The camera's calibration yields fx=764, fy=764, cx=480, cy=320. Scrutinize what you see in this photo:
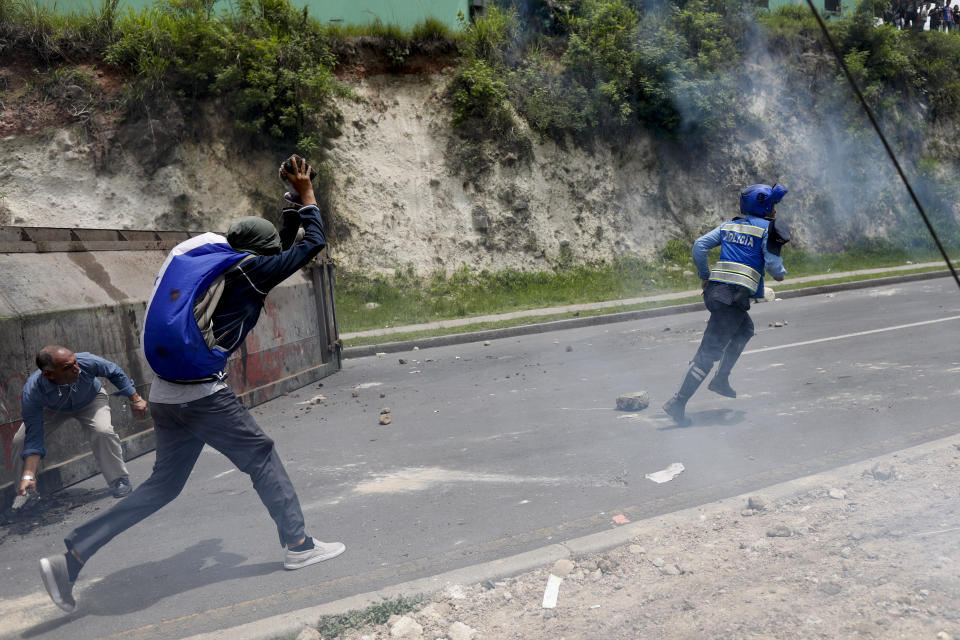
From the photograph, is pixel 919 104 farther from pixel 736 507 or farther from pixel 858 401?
pixel 736 507

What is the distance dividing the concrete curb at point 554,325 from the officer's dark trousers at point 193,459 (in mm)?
7893

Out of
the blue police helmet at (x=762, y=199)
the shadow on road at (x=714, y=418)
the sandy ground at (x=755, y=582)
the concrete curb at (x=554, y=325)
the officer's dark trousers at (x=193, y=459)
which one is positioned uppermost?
the blue police helmet at (x=762, y=199)

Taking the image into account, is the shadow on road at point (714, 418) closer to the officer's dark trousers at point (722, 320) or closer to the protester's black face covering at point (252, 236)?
the officer's dark trousers at point (722, 320)

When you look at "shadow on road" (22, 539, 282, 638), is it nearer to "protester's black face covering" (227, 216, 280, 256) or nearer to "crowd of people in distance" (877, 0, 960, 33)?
"protester's black face covering" (227, 216, 280, 256)

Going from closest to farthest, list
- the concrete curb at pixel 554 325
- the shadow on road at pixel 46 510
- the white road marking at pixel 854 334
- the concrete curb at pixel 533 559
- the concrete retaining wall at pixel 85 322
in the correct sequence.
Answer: the concrete curb at pixel 533 559
the shadow on road at pixel 46 510
the concrete retaining wall at pixel 85 322
the white road marking at pixel 854 334
the concrete curb at pixel 554 325

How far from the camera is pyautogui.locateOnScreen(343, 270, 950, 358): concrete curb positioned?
1198 cm

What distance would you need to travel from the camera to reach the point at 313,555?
12.8ft

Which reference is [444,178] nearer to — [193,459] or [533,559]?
[193,459]

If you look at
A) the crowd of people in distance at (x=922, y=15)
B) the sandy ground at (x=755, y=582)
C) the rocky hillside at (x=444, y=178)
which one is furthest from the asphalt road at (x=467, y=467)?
the crowd of people in distance at (x=922, y=15)

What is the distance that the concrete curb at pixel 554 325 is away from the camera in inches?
472

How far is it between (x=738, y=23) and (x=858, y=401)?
54.9ft

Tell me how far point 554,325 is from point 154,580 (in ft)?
32.5

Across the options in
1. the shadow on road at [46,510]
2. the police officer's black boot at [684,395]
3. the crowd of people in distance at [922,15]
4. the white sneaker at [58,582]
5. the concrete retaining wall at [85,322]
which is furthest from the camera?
the crowd of people in distance at [922,15]

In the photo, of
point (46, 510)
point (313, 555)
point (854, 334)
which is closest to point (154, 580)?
point (313, 555)
